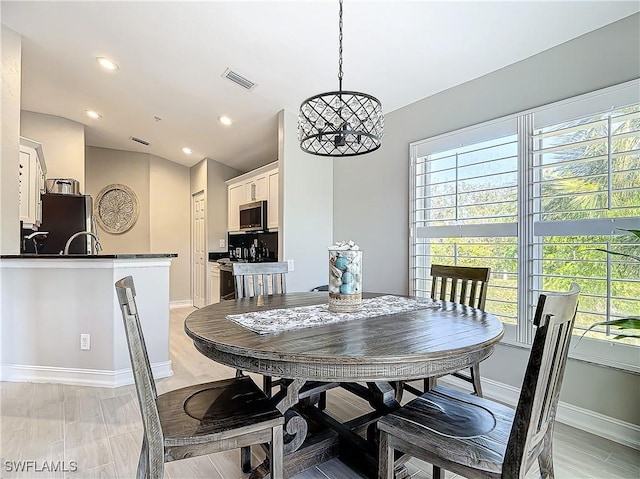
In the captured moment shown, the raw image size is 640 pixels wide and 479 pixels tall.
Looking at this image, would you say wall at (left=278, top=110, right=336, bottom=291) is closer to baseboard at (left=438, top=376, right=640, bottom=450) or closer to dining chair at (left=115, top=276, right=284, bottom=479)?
baseboard at (left=438, top=376, right=640, bottom=450)

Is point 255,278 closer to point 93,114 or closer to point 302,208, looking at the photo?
point 302,208

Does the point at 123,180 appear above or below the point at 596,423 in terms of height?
above

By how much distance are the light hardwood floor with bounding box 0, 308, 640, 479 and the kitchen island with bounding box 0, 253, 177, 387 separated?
15 centimetres

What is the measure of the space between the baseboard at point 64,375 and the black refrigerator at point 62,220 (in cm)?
165

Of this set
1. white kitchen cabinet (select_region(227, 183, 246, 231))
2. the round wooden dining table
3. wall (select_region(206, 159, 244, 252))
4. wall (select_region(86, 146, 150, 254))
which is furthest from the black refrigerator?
the round wooden dining table

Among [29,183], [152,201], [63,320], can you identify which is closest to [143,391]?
[63,320]

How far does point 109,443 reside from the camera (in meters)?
2.04

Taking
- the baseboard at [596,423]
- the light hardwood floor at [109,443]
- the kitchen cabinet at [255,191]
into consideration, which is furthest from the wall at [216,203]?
the baseboard at [596,423]

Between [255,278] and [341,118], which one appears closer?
[341,118]

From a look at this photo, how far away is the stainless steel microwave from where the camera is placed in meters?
4.78

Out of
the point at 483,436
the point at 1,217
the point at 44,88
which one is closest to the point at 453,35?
the point at 483,436

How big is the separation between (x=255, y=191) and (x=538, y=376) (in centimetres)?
452

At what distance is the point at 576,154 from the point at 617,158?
9.1 inches

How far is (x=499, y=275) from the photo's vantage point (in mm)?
2684
